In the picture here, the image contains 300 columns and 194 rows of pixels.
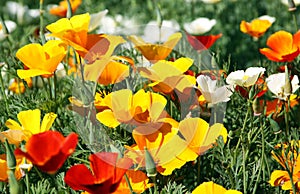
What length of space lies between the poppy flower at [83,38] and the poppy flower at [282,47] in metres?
0.43

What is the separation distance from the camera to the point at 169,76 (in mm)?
1499

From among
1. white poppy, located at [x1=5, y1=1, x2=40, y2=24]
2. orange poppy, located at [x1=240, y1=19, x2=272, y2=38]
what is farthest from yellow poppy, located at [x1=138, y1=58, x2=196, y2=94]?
white poppy, located at [x1=5, y1=1, x2=40, y2=24]

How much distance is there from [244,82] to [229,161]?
7.1 inches

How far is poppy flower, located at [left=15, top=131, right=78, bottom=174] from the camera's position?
108cm

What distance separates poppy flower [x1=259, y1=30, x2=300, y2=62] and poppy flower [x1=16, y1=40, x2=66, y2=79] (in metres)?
0.55

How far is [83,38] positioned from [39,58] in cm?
11

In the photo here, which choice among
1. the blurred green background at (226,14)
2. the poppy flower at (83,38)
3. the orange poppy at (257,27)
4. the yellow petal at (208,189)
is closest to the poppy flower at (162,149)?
the yellow petal at (208,189)

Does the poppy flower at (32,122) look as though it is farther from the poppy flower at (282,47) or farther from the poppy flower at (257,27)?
the poppy flower at (257,27)

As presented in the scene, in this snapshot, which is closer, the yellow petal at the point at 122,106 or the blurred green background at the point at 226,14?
the yellow petal at the point at 122,106

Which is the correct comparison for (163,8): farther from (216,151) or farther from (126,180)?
(126,180)

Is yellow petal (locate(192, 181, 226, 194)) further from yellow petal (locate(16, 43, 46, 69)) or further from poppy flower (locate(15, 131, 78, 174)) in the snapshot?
yellow petal (locate(16, 43, 46, 69))

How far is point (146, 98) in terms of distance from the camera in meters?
1.43

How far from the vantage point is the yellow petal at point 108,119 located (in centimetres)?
140

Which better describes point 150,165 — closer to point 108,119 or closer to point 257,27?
point 108,119
